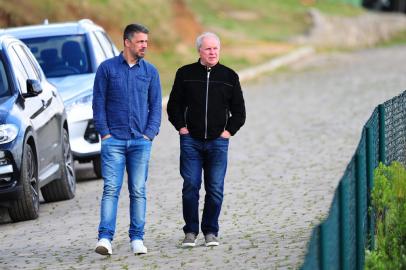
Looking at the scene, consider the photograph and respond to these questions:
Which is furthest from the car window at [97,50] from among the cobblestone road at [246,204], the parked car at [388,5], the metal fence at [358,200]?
the parked car at [388,5]

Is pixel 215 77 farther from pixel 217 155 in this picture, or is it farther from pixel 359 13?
pixel 359 13

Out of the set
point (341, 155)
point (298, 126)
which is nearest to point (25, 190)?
point (341, 155)

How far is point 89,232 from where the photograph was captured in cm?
1253

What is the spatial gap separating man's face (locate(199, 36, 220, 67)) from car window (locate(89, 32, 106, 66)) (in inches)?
284

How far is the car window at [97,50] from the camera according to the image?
18062 mm

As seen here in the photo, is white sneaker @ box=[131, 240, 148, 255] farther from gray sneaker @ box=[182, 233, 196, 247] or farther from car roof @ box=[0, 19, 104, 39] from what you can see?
car roof @ box=[0, 19, 104, 39]

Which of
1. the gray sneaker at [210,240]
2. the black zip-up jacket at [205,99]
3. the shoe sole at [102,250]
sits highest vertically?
the black zip-up jacket at [205,99]

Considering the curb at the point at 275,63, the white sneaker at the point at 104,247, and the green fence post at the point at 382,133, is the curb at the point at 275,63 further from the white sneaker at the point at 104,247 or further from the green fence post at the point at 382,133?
the white sneaker at the point at 104,247

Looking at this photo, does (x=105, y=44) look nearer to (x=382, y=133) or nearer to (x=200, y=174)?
(x=200, y=174)

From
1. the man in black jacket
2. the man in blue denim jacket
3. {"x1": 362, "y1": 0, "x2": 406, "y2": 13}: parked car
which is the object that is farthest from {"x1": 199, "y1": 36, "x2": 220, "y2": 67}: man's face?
{"x1": 362, "y1": 0, "x2": 406, "y2": 13}: parked car

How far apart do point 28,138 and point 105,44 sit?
544 cm

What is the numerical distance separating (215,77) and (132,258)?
150 centimetres

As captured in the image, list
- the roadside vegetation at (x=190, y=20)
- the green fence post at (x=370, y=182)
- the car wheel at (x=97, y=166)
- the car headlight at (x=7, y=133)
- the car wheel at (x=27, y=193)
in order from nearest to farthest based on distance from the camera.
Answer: the green fence post at (x=370, y=182)
the car headlight at (x=7, y=133)
the car wheel at (x=27, y=193)
the car wheel at (x=97, y=166)
the roadside vegetation at (x=190, y=20)

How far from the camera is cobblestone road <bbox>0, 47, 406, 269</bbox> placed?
10820mm
